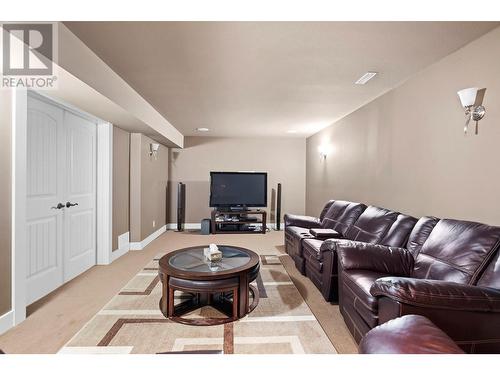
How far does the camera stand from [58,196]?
303 cm

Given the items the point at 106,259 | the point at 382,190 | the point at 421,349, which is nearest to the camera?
the point at 421,349

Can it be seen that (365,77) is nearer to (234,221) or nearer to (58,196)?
(58,196)

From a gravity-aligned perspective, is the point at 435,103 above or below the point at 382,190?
above

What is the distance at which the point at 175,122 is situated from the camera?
17.0 ft

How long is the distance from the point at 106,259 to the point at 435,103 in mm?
4479

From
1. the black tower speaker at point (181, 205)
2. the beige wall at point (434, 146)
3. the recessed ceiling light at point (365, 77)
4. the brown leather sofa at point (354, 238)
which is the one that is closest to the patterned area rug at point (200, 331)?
the brown leather sofa at point (354, 238)

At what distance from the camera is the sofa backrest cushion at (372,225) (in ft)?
9.26

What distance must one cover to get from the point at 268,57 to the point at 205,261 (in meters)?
2.02

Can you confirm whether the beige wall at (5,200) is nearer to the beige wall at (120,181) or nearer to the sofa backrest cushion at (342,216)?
the beige wall at (120,181)

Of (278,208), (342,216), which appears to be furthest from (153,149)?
(342,216)

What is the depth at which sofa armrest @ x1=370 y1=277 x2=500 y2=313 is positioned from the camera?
4.69ft

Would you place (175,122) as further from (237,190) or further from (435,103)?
(435,103)
